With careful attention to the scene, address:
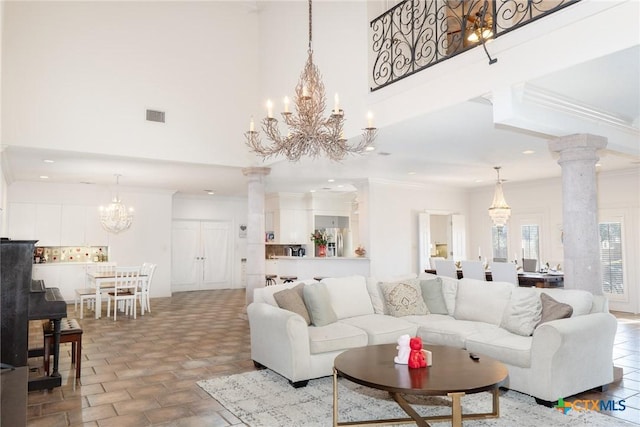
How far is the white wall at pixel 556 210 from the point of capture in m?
8.27

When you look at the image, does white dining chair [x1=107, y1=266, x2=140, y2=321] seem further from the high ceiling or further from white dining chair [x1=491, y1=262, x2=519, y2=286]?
white dining chair [x1=491, y1=262, x2=519, y2=286]

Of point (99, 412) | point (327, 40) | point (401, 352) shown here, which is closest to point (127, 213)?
point (327, 40)

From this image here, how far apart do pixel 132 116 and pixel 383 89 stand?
4058mm

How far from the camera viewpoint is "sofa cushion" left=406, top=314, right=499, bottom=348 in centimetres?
420

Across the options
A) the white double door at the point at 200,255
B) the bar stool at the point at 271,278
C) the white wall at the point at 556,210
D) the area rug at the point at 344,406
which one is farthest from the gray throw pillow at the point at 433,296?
the white double door at the point at 200,255

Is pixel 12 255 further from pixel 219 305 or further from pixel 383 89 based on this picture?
pixel 219 305

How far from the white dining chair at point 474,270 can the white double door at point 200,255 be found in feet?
24.3

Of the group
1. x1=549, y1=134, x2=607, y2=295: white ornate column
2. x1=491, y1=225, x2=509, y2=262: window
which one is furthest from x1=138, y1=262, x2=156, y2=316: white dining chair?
x1=491, y1=225, x2=509, y2=262: window

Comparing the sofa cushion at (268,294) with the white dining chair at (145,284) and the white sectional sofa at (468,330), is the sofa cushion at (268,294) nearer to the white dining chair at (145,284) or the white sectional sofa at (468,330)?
the white sectional sofa at (468,330)

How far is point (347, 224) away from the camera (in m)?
12.8

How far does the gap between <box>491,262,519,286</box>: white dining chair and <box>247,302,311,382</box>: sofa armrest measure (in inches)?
167

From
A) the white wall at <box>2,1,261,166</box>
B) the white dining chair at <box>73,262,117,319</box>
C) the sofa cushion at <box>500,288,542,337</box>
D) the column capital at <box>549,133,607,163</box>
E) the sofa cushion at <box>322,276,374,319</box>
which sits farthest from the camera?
the white dining chair at <box>73,262,117,319</box>

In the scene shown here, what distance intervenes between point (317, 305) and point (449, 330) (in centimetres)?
136

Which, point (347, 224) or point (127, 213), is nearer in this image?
point (127, 213)
